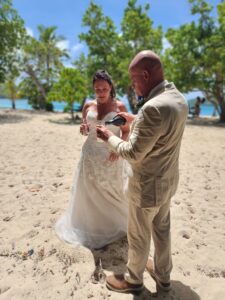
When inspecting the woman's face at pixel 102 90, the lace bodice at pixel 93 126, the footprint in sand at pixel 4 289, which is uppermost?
the woman's face at pixel 102 90

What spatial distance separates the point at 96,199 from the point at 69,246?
62 cm

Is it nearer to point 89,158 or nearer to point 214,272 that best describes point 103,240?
point 89,158

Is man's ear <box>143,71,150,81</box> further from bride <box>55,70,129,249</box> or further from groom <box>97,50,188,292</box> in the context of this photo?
bride <box>55,70,129,249</box>

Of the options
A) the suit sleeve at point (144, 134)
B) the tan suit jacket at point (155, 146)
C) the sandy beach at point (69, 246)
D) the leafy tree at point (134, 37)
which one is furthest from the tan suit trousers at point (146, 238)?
the leafy tree at point (134, 37)

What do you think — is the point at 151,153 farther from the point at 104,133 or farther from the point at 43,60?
the point at 43,60

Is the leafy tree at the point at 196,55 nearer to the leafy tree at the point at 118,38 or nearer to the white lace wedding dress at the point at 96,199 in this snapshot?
the leafy tree at the point at 118,38

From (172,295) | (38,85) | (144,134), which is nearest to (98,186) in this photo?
(172,295)

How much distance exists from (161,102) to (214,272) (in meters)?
2.06

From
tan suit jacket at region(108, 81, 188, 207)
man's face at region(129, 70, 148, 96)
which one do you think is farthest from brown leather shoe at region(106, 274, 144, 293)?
man's face at region(129, 70, 148, 96)

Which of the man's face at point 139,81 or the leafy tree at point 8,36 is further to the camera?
the leafy tree at point 8,36

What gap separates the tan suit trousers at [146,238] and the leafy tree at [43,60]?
24.9 meters

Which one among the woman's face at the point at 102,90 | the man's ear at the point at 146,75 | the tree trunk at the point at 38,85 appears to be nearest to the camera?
the man's ear at the point at 146,75

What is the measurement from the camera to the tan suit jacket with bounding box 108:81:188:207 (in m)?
1.87

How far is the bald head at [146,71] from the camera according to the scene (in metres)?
1.92
